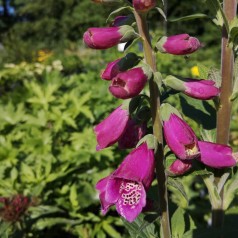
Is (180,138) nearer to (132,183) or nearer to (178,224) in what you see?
Answer: (132,183)

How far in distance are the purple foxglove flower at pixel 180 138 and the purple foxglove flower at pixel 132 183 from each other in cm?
5

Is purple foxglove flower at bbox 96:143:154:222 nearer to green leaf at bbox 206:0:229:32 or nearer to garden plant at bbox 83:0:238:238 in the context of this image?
garden plant at bbox 83:0:238:238

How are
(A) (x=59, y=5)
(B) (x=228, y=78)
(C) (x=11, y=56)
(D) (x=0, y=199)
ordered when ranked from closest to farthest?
(B) (x=228, y=78) → (D) (x=0, y=199) → (C) (x=11, y=56) → (A) (x=59, y=5)

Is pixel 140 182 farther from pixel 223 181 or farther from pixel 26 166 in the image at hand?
pixel 26 166

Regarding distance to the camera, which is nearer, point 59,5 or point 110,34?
point 110,34

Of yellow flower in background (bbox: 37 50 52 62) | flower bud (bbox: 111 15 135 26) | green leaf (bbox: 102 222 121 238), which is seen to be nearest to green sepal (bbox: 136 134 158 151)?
flower bud (bbox: 111 15 135 26)

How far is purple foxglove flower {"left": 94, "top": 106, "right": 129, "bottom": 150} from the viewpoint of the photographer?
2.96 feet

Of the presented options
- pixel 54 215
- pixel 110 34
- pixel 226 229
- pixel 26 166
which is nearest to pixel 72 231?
pixel 54 215

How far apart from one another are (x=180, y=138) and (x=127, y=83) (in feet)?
0.57

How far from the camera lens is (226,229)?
1.14 metres

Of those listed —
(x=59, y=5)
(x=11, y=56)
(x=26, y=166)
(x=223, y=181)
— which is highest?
(x=223, y=181)

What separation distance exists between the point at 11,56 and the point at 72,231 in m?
5.10

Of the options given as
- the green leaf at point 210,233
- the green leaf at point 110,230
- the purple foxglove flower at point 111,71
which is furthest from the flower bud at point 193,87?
the green leaf at point 110,230

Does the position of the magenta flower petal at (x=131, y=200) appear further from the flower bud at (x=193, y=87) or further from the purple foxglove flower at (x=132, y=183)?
the flower bud at (x=193, y=87)
